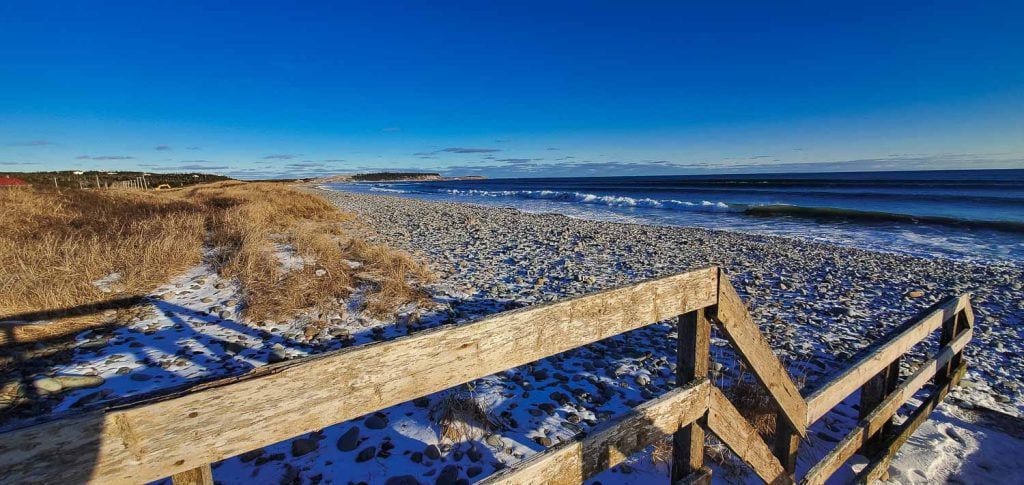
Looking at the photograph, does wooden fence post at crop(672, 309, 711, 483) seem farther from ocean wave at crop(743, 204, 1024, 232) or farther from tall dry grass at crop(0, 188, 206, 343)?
ocean wave at crop(743, 204, 1024, 232)

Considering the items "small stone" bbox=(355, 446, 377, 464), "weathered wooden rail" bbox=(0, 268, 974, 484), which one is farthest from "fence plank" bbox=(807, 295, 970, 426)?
"small stone" bbox=(355, 446, 377, 464)

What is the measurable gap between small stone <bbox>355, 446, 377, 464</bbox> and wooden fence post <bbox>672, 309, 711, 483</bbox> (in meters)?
2.45

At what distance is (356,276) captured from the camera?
27.7 feet

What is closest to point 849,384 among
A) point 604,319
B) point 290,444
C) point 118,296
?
point 604,319

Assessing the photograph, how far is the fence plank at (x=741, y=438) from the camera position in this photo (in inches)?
97.2

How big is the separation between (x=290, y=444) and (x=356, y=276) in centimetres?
500

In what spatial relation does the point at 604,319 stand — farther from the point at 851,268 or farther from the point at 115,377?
the point at 851,268

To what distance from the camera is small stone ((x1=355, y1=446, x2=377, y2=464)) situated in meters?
3.56

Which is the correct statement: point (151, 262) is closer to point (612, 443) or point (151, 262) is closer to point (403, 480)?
point (403, 480)

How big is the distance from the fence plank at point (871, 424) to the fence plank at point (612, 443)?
157cm

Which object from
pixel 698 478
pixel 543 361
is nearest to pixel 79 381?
pixel 543 361

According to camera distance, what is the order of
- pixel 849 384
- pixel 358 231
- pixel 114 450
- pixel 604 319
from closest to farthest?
pixel 114 450, pixel 604 319, pixel 849 384, pixel 358 231

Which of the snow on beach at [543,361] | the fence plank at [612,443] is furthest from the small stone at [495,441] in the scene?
the fence plank at [612,443]

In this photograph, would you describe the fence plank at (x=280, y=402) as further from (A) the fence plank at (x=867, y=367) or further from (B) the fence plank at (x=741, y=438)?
(A) the fence plank at (x=867, y=367)
